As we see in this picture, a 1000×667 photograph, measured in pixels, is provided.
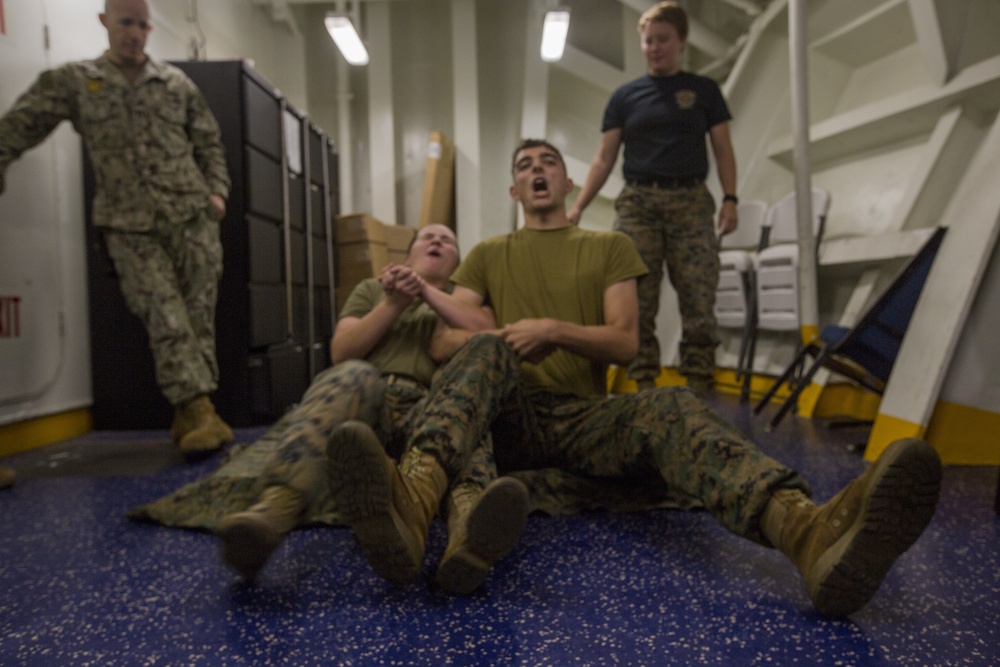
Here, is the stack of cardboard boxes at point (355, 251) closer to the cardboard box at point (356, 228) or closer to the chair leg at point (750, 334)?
the cardboard box at point (356, 228)

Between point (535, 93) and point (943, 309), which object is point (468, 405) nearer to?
point (943, 309)

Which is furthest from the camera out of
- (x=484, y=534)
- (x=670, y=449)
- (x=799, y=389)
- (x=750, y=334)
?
(x=750, y=334)

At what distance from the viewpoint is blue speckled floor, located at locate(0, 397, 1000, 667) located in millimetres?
828

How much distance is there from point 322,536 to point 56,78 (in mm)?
1928

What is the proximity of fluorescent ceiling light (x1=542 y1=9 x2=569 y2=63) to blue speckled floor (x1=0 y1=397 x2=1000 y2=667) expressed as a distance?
3434 millimetres

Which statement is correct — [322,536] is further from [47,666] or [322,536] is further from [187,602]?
[47,666]

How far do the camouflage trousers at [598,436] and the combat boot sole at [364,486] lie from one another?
0.71 ft

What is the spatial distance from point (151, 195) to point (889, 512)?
244cm

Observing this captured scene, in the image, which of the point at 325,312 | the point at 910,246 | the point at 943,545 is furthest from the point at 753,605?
the point at 325,312

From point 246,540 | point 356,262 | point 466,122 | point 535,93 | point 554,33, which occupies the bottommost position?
point 246,540

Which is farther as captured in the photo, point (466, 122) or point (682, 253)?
point (466, 122)

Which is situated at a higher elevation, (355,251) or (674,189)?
(674,189)

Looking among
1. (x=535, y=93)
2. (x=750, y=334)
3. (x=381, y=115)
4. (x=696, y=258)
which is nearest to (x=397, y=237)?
(x=381, y=115)

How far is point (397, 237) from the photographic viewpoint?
15.5 ft
